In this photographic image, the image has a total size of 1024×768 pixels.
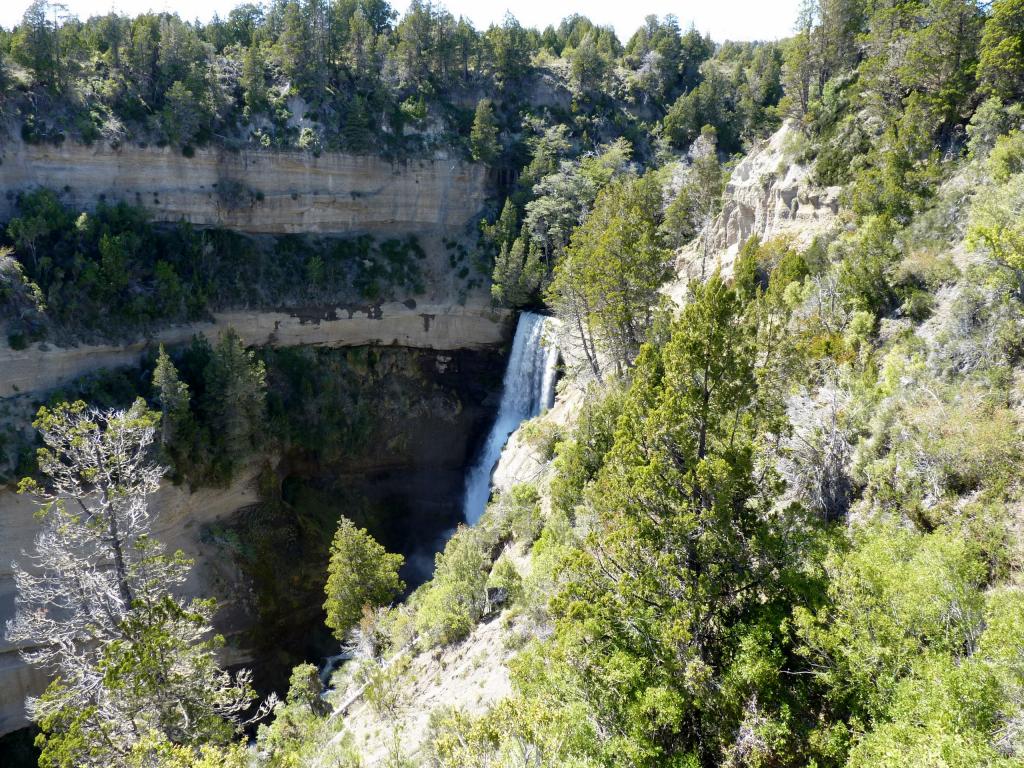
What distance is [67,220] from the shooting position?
113 ft

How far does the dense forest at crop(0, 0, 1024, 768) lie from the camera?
33.8 feet

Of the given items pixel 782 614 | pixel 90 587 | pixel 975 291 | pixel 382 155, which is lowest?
pixel 90 587

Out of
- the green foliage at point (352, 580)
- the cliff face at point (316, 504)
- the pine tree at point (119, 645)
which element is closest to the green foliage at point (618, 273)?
the green foliage at point (352, 580)

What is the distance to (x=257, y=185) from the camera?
137 ft

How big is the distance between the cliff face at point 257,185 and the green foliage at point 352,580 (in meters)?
26.6

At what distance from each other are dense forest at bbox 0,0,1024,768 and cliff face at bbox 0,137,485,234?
5.41 ft

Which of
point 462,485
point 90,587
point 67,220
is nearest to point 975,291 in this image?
point 90,587

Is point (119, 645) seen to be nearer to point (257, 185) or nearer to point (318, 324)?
point (318, 324)

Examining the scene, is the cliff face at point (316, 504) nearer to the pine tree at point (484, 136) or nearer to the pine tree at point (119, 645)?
the pine tree at point (484, 136)

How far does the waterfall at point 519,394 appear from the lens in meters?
38.3

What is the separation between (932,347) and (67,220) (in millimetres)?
41854

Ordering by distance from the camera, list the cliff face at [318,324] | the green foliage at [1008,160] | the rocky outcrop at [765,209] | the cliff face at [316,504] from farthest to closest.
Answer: the cliff face at [318,324] < the cliff face at [316,504] < the rocky outcrop at [765,209] < the green foliage at [1008,160]

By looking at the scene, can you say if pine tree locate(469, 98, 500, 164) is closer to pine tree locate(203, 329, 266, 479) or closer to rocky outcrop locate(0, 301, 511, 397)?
rocky outcrop locate(0, 301, 511, 397)

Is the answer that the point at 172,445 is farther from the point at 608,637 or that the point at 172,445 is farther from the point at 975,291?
the point at 975,291
